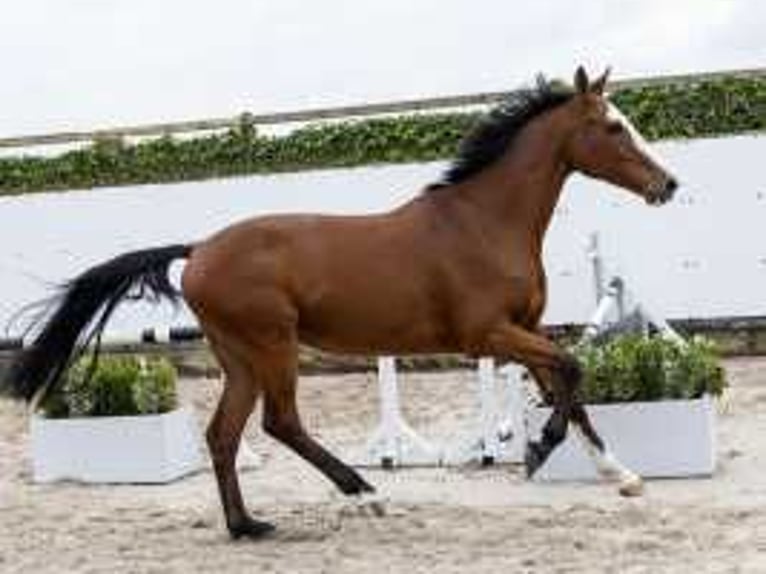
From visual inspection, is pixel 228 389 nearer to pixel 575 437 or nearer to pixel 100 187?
pixel 575 437

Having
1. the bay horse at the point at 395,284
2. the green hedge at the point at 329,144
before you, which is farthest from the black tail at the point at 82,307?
the green hedge at the point at 329,144

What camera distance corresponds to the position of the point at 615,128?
6.98m

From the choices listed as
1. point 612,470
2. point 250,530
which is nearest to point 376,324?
point 250,530

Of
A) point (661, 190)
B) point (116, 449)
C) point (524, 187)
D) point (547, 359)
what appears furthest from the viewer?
point (116, 449)

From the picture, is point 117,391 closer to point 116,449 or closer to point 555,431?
point 116,449

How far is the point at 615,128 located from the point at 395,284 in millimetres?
1214

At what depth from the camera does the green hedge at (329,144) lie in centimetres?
1327

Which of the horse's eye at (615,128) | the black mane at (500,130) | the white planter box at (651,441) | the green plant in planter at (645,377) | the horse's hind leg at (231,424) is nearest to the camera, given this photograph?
the horse's hind leg at (231,424)

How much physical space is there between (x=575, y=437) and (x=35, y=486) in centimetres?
308

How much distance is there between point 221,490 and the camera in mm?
6727

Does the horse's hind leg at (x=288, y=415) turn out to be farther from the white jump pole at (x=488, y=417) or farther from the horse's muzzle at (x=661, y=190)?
the horse's muzzle at (x=661, y=190)

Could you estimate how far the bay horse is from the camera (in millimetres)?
6648

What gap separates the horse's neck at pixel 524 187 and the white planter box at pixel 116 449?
2516mm

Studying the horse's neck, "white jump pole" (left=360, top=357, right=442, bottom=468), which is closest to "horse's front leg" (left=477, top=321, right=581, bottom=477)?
the horse's neck
